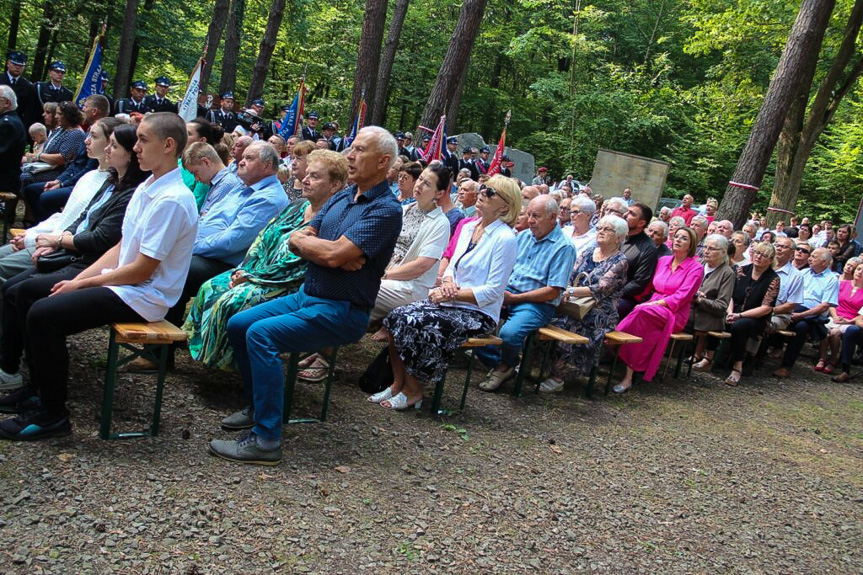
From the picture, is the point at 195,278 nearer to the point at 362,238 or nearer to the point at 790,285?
the point at 362,238

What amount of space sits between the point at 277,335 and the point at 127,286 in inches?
30.9

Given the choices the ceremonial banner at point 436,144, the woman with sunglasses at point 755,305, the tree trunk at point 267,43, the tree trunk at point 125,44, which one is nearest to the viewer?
the woman with sunglasses at point 755,305

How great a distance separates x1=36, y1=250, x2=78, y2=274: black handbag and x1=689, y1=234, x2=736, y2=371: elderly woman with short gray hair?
239 inches

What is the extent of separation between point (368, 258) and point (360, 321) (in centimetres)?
37

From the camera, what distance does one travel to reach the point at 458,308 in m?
5.16

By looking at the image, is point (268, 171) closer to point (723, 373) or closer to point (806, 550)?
point (806, 550)

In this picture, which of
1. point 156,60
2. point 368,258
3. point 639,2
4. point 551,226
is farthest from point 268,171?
point 639,2

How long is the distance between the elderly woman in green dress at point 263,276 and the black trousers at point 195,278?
35 cm

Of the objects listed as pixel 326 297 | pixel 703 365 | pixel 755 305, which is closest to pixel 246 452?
pixel 326 297

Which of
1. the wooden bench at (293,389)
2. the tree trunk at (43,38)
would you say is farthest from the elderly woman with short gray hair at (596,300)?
the tree trunk at (43,38)

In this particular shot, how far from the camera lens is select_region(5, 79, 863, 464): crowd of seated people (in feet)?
12.2

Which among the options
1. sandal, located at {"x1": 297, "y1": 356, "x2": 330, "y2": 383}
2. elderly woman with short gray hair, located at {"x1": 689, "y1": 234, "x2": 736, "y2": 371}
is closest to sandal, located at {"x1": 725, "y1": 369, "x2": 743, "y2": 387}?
elderly woman with short gray hair, located at {"x1": 689, "y1": 234, "x2": 736, "y2": 371}

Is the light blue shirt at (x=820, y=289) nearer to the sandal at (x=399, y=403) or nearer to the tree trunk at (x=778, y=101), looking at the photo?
the tree trunk at (x=778, y=101)

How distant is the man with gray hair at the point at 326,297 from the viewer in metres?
3.74
